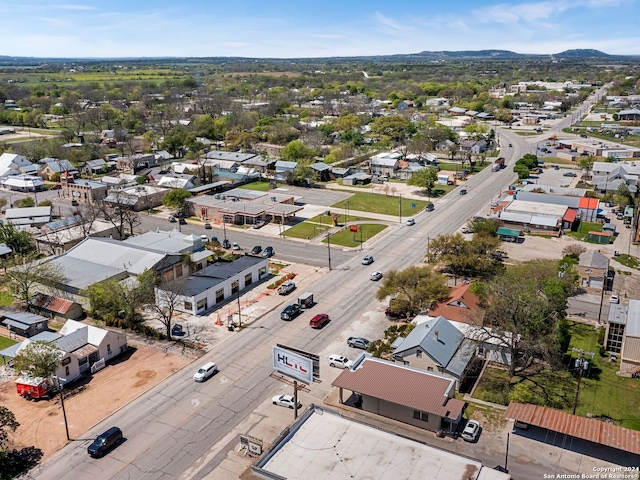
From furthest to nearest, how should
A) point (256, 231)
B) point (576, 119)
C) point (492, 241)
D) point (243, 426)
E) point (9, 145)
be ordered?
point (576, 119) → point (9, 145) → point (256, 231) → point (492, 241) → point (243, 426)

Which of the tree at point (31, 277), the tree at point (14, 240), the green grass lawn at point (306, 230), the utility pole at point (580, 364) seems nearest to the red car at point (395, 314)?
the utility pole at point (580, 364)

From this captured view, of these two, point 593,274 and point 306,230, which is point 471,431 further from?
point 306,230

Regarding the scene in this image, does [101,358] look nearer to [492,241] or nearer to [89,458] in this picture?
[89,458]

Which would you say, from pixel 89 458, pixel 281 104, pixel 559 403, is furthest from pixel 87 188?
pixel 281 104

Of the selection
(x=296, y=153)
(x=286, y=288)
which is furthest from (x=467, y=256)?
(x=296, y=153)

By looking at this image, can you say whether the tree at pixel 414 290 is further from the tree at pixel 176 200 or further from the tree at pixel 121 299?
the tree at pixel 176 200
